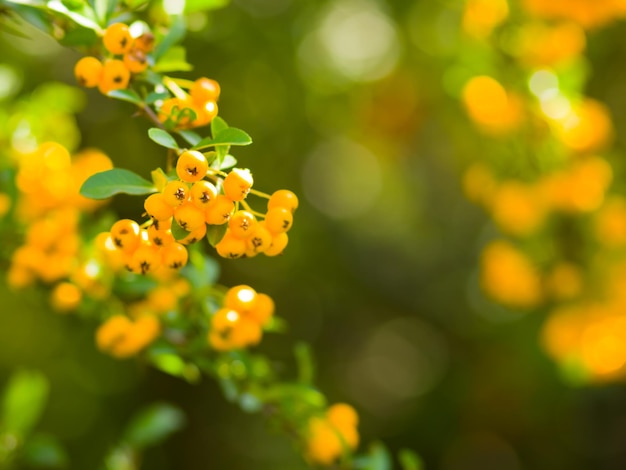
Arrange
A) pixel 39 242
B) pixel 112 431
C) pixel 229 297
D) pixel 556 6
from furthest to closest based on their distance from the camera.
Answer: pixel 112 431 → pixel 556 6 → pixel 39 242 → pixel 229 297

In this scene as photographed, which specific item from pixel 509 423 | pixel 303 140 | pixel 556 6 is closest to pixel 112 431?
pixel 303 140

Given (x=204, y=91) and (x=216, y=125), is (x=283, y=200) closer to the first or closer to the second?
(x=216, y=125)

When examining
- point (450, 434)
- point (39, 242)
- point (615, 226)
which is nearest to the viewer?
point (39, 242)

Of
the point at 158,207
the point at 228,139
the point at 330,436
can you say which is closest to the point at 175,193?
the point at 158,207

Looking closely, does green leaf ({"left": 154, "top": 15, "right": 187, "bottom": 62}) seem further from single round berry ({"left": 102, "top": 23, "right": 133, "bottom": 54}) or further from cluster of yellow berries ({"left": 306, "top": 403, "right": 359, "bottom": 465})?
cluster of yellow berries ({"left": 306, "top": 403, "right": 359, "bottom": 465})

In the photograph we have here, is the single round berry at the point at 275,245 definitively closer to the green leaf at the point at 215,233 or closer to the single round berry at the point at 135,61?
the green leaf at the point at 215,233

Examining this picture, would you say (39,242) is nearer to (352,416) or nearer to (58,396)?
(352,416)
